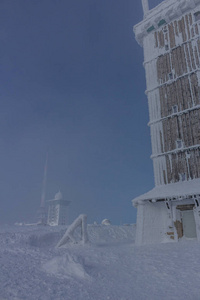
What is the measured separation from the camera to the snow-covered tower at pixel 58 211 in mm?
71312

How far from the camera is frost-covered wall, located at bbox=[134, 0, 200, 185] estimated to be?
18.7 meters

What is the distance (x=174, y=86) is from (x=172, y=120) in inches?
142

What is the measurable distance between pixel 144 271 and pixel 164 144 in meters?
14.1

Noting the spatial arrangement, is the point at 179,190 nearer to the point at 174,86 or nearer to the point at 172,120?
the point at 172,120

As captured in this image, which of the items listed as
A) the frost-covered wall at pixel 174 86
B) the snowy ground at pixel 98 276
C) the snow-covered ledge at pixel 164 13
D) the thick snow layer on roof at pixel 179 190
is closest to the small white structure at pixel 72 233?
the snowy ground at pixel 98 276

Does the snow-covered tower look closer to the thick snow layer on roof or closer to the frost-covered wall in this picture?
the frost-covered wall

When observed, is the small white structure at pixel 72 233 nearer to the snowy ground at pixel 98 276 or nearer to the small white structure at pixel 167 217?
the snowy ground at pixel 98 276

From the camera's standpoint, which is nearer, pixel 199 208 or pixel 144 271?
pixel 144 271

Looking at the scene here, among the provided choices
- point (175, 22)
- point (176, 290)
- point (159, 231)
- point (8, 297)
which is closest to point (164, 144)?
point (159, 231)

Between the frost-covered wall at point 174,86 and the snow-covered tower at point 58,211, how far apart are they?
58372 mm

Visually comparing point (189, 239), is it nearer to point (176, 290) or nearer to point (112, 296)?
point (176, 290)

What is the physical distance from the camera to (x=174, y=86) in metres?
21.0

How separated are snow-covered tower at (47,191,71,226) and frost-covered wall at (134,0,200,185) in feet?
192

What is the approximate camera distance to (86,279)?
21.0 ft
